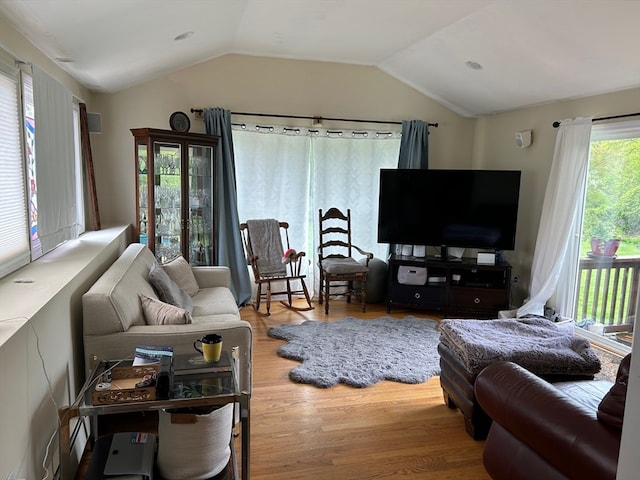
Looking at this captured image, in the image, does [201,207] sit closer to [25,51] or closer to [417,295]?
[25,51]

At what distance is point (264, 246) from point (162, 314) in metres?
2.44

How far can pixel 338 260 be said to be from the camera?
16.9ft

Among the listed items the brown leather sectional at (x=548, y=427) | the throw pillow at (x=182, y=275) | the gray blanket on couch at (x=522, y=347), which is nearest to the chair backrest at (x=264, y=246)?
the throw pillow at (x=182, y=275)

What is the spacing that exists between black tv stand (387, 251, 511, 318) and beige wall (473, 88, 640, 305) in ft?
1.26

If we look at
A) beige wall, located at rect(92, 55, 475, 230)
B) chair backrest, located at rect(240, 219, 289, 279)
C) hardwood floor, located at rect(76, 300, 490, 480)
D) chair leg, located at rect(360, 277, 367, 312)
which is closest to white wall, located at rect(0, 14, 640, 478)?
beige wall, located at rect(92, 55, 475, 230)

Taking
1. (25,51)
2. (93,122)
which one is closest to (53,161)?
(25,51)

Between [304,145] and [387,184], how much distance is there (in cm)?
103

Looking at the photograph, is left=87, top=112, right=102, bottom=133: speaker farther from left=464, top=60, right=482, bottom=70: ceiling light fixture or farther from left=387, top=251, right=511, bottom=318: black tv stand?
left=464, top=60, right=482, bottom=70: ceiling light fixture

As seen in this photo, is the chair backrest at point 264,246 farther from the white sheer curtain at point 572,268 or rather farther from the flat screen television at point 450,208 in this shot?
the white sheer curtain at point 572,268

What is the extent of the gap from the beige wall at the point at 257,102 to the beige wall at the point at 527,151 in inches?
14.1

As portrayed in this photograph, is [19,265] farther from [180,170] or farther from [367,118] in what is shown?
[367,118]

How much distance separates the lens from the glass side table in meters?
1.81

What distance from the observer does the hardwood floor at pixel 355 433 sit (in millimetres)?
2295

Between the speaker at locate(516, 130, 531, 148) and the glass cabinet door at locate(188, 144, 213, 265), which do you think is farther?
the speaker at locate(516, 130, 531, 148)
